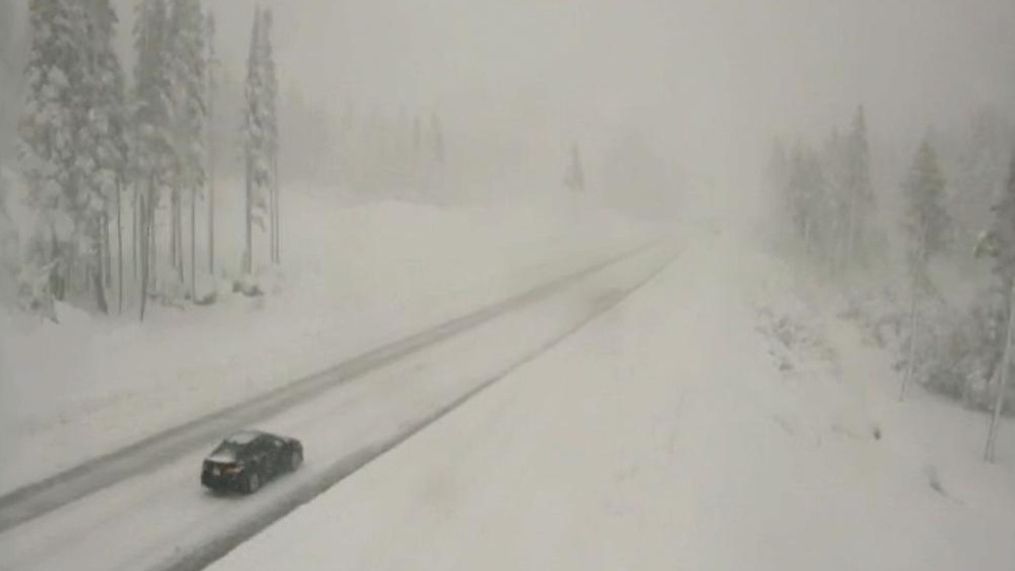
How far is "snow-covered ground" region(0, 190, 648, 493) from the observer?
10.3m

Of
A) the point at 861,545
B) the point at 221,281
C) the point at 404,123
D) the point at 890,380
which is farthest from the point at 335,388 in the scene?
the point at 890,380

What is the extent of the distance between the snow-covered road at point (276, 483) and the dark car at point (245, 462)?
0.73 ft

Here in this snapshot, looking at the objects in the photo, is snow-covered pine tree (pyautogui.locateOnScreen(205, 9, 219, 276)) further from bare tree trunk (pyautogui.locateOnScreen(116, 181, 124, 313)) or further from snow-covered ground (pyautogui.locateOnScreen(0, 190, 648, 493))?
bare tree trunk (pyautogui.locateOnScreen(116, 181, 124, 313))

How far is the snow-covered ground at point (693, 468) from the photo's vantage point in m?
9.87

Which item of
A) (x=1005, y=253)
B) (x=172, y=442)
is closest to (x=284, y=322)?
(x=172, y=442)

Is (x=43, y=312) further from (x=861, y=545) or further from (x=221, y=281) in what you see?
(x=861, y=545)

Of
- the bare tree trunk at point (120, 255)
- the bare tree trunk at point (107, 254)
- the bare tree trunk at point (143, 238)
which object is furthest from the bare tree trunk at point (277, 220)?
the bare tree trunk at point (107, 254)

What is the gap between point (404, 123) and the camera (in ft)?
62.3

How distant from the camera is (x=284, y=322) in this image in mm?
14922

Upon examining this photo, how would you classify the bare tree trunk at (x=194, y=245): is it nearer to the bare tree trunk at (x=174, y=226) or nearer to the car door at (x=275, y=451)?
the bare tree trunk at (x=174, y=226)

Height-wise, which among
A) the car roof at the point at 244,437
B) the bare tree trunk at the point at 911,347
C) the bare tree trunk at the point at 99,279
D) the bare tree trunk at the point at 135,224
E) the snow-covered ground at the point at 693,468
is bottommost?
the snow-covered ground at the point at 693,468

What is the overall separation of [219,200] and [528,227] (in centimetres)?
890

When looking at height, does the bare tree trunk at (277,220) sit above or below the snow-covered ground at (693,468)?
above

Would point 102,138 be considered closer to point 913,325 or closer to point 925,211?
point 913,325
